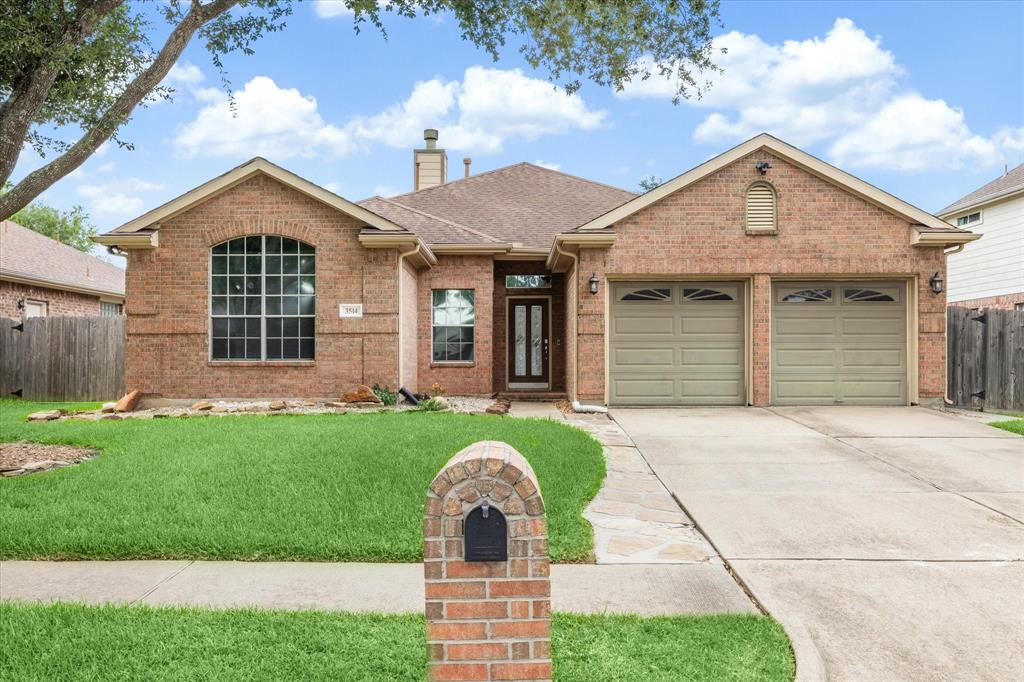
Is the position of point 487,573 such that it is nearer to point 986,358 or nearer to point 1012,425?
point 1012,425

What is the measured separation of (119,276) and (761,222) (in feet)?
80.3

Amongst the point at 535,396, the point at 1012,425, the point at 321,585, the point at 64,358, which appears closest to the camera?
the point at 321,585

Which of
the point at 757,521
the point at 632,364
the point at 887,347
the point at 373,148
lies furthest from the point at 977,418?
the point at 373,148

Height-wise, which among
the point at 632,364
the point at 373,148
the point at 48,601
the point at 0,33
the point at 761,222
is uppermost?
the point at 373,148

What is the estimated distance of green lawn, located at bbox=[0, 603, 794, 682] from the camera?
11.1 ft

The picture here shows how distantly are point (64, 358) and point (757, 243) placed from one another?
16115mm

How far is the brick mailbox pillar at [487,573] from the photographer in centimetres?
274

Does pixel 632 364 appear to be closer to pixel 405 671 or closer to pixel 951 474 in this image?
pixel 951 474

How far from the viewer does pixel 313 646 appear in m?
3.62

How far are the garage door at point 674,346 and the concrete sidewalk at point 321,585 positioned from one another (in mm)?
8930

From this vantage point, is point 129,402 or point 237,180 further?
point 237,180

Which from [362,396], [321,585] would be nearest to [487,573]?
[321,585]

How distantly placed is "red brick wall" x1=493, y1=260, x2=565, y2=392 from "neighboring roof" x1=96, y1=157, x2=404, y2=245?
12.6ft

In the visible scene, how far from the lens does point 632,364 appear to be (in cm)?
1380
